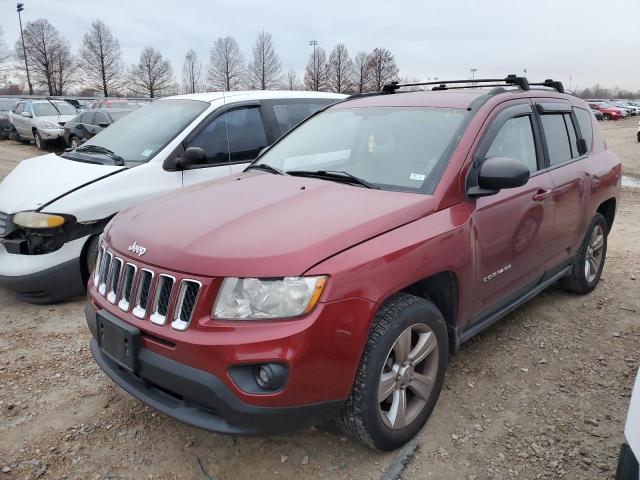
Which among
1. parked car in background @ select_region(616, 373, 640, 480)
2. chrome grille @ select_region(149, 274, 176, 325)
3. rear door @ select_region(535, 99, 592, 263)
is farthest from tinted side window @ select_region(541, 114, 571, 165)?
chrome grille @ select_region(149, 274, 176, 325)

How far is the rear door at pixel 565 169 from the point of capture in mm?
3791

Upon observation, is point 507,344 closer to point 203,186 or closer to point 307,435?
point 307,435

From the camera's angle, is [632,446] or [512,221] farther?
[512,221]

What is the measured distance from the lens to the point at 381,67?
60125mm

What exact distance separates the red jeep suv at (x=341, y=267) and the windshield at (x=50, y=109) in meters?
17.1

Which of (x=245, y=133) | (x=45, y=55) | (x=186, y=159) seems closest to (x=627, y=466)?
(x=186, y=159)

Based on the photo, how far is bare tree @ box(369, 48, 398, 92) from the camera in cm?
5885

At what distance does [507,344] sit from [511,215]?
3.73 feet

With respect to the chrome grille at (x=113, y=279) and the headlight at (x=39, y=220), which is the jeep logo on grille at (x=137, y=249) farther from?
the headlight at (x=39, y=220)

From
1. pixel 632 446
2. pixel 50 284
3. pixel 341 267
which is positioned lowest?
pixel 50 284

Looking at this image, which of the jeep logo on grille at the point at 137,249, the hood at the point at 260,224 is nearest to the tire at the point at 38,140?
the hood at the point at 260,224

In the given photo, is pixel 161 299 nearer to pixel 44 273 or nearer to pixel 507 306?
pixel 507 306

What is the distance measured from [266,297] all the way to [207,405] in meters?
0.54

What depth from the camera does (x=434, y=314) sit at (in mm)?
2639
